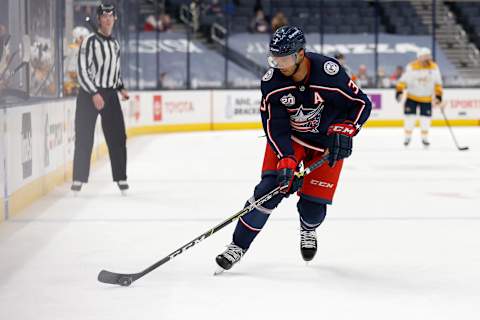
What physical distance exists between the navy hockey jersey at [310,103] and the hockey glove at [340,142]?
0.20ft

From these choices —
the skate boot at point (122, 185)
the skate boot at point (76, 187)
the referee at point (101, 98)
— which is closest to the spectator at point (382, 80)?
the referee at point (101, 98)

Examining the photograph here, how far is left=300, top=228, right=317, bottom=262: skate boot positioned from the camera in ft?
13.1

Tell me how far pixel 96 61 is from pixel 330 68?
127 inches

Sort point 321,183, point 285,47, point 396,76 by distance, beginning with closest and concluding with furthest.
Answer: point 285,47 → point 321,183 → point 396,76

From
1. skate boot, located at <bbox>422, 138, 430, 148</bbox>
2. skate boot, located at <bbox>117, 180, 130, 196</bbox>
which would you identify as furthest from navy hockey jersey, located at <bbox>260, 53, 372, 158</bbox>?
skate boot, located at <bbox>422, 138, 430, 148</bbox>

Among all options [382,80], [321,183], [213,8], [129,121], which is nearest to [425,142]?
[129,121]

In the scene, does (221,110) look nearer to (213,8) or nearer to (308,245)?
(213,8)

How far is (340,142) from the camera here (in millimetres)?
3697

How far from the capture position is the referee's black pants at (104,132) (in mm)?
A: 6707

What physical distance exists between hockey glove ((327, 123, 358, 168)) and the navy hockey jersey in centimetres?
6

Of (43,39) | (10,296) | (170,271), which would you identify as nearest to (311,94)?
(170,271)

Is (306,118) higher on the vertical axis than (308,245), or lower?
higher

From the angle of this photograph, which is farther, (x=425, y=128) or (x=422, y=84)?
(x=425, y=128)

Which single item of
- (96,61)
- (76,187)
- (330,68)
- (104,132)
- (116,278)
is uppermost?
(330,68)
